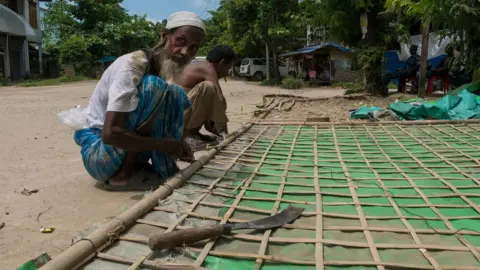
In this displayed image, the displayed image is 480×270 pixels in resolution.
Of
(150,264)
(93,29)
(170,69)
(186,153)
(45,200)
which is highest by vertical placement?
(93,29)

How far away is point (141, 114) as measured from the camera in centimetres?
215

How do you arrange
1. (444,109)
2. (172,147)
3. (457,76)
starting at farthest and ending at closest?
1. (457,76)
2. (444,109)
3. (172,147)

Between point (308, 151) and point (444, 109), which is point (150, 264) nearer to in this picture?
point (308, 151)

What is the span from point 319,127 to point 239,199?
2.44m

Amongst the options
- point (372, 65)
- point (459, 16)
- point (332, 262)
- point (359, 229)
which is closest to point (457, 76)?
point (372, 65)

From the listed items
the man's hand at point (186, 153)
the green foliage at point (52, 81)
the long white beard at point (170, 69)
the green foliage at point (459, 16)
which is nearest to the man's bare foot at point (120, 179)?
the man's hand at point (186, 153)

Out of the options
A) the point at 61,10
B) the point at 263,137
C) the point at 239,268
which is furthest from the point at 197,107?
the point at 61,10

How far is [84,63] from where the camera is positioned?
845 inches

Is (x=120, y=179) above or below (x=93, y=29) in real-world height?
below

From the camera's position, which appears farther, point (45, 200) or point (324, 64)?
point (324, 64)

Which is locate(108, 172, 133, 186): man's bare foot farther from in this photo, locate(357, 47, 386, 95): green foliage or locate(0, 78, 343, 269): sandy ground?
locate(357, 47, 386, 95): green foliage

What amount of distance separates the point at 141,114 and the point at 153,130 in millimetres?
142

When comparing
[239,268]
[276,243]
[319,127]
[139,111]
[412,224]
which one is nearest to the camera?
[239,268]

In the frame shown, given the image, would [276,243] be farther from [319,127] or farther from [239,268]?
[319,127]
